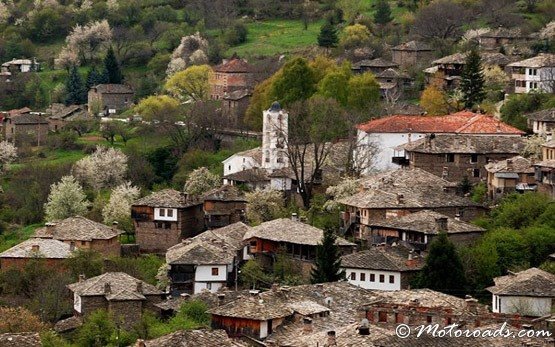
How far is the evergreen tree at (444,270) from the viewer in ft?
199

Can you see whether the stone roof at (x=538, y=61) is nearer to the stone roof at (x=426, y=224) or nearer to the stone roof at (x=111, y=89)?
the stone roof at (x=426, y=224)

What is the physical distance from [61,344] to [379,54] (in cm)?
5697

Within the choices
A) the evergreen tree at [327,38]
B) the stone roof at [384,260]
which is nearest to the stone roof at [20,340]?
the stone roof at [384,260]

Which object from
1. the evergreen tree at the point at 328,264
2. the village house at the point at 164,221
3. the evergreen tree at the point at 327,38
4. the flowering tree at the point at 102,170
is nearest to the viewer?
the evergreen tree at the point at 328,264

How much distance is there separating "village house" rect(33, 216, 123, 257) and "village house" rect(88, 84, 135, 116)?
36584 millimetres

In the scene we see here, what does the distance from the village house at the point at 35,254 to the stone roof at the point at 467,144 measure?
50.2 feet

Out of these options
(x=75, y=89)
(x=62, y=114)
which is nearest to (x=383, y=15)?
(x=75, y=89)

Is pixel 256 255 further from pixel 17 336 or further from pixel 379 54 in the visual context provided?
pixel 379 54

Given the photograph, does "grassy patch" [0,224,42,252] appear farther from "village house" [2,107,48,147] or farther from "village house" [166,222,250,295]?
"village house" [2,107,48,147]

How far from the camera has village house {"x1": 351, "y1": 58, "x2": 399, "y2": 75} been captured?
3949 inches

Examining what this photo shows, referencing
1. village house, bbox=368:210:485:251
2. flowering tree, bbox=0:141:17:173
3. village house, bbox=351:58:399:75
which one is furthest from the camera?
village house, bbox=351:58:399:75

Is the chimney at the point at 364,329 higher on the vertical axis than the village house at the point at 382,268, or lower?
higher

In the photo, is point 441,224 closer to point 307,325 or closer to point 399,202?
point 399,202

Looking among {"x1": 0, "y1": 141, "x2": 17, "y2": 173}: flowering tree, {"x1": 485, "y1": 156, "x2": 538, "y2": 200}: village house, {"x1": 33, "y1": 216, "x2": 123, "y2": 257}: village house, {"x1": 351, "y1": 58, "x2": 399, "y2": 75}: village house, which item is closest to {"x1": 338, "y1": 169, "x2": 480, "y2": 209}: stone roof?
{"x1": 485, "y1": 156, "x2": 538, "y2": 200}: village house
